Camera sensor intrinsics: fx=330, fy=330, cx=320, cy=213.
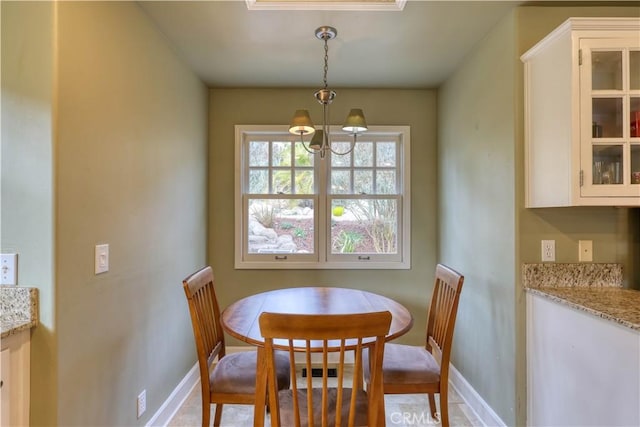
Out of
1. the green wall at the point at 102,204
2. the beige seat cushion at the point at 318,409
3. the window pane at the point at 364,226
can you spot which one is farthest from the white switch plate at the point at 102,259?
the window pane at the point at 364,226

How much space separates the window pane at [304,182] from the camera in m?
3.05

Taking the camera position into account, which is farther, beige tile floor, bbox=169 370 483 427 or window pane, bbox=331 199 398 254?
window pane, bbox=331 199 398 254

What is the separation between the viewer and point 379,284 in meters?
2.99

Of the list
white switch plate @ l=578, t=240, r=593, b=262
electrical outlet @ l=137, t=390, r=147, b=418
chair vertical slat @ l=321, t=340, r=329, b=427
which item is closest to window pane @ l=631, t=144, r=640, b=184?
white switch plate @ l=578, t=240, r=593, b=262

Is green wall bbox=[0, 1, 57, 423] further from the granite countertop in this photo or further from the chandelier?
the granite countertop

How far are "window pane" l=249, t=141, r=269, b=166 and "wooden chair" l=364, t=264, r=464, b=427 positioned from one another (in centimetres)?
186

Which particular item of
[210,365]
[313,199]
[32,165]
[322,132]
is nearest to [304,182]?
[313,199]

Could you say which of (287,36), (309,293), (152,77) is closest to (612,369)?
(309,293)

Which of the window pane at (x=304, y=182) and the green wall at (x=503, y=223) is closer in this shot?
the green wall at (x=503, y=223)

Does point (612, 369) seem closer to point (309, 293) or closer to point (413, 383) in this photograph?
point (413, 383)

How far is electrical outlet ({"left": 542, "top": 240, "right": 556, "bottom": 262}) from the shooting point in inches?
70.1

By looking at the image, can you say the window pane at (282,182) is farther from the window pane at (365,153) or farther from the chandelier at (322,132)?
the chandelier at (322,132)

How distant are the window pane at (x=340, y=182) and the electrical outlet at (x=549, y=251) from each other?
163cm

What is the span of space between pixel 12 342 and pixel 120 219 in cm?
64
